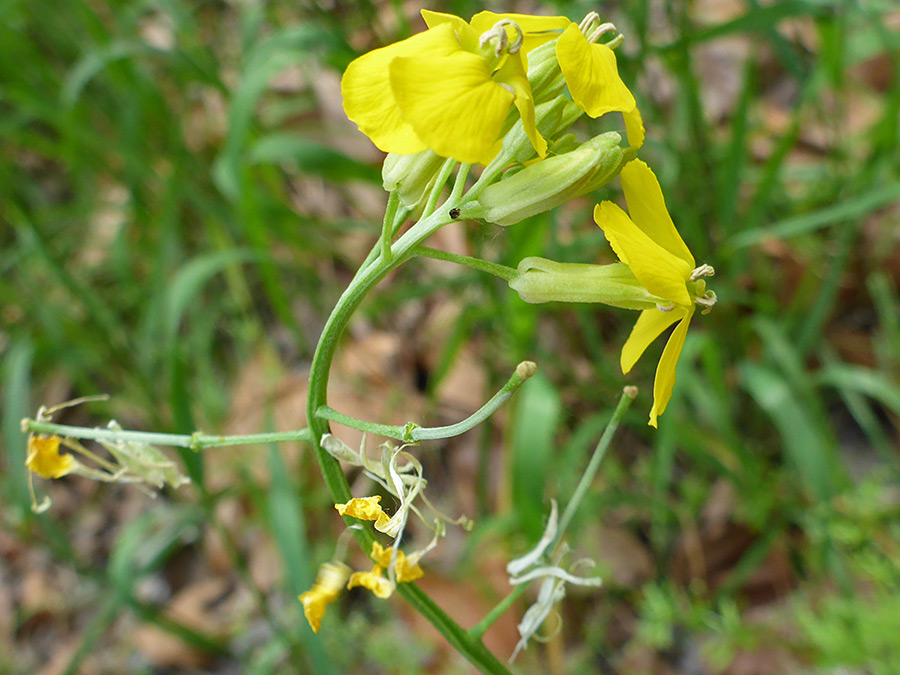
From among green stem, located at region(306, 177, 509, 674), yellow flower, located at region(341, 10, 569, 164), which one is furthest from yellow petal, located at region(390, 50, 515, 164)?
green stem, located at region(306, 177, 509, 674)

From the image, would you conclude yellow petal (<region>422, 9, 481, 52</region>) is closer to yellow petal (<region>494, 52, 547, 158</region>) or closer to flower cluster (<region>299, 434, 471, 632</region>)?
yellow petal (<region>494, 52, 547, 158</region>)

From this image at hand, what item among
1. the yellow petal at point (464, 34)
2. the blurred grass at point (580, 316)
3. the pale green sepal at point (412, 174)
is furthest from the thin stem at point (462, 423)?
the blurred grass at point (580, 316)

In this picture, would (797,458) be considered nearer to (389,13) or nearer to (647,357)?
(647,357)

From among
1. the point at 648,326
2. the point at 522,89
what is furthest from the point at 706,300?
the point at 522,89

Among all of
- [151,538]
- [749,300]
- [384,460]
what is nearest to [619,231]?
[384,460]

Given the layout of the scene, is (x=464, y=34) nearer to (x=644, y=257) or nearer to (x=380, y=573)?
(x=644, y=257)

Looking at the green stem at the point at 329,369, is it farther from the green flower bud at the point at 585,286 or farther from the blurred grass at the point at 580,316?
the blurred grass at the point at 580,316

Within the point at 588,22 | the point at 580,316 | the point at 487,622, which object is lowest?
the point at 580,316
